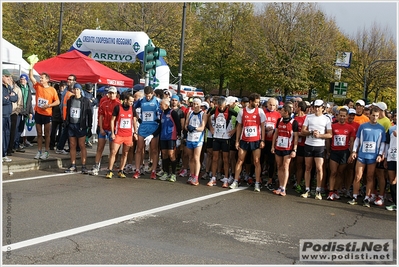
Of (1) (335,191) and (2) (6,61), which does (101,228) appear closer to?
(1) (335,191)

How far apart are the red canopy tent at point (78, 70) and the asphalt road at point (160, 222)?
24.2ft

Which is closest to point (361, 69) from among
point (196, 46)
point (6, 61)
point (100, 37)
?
point (196, 46)

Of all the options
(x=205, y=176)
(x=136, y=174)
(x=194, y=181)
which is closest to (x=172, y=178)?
(x=194, y=181)

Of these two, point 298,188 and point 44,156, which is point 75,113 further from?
point 298,188

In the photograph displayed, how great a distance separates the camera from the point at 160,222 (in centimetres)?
783

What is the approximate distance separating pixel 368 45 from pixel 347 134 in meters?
39.8

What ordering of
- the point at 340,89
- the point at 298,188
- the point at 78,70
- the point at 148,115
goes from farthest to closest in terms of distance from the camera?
the point at 340,89 → the point at 78,70 → the point at 148,115 → the point at 298,188

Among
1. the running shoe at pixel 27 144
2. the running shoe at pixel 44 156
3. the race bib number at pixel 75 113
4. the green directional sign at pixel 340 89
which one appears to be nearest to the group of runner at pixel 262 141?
→ the race bib number at pixel 75 113

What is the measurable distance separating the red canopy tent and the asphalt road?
7381 mm

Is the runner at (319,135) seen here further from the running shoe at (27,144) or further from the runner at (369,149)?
the running shoe at (27,144)

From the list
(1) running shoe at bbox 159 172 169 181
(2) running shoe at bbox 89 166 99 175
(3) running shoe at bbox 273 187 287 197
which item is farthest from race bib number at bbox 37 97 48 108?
(3) running shoe at bbox 273 187 287 197

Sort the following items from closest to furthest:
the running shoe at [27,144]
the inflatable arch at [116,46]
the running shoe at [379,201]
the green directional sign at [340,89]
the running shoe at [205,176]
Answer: the running shoe at [379,201] < the running shoe at [205,176] < the running shoe at [27,144] < the inflatable arch at [116,46] < the green directional sign at [340,89]

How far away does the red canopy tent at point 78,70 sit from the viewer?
18516 millimetres

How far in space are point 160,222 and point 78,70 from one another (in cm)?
1220
